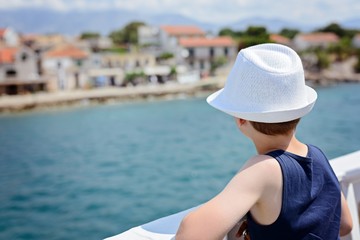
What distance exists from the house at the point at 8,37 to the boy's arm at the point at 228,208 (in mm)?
53554

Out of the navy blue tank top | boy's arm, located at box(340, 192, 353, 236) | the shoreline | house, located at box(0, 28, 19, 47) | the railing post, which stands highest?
the navy blue tank top

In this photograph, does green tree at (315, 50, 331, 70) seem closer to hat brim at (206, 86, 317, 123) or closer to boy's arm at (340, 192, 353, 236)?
boy's arm at (340, 192, 353, 236)

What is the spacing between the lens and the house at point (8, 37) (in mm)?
51438

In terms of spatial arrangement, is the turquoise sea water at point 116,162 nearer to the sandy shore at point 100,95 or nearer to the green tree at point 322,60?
the sandy shore at point 100,95

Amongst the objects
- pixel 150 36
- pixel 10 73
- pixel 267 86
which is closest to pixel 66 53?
pixel 10 73

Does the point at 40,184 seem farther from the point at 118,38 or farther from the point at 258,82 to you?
the point at 118,38

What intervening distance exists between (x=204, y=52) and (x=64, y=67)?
1489 centimetres

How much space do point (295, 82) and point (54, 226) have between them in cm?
781

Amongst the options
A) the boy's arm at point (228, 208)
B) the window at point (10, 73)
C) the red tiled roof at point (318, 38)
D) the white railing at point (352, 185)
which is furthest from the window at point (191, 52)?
the boy's arm at point (228, 208)

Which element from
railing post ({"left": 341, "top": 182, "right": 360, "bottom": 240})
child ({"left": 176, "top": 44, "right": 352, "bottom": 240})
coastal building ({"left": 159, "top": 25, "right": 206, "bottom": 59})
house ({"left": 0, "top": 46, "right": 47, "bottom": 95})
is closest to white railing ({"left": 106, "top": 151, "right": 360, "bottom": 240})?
railing post ({"left": 341, "top": 182, "right": 360, "bottom": 240})

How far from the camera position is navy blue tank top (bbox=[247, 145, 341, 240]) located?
1.21 m

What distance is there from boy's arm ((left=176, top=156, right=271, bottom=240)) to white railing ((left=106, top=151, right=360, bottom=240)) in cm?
27

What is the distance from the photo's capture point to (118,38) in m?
69.7

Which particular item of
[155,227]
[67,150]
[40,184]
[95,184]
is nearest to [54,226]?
[95,184]
